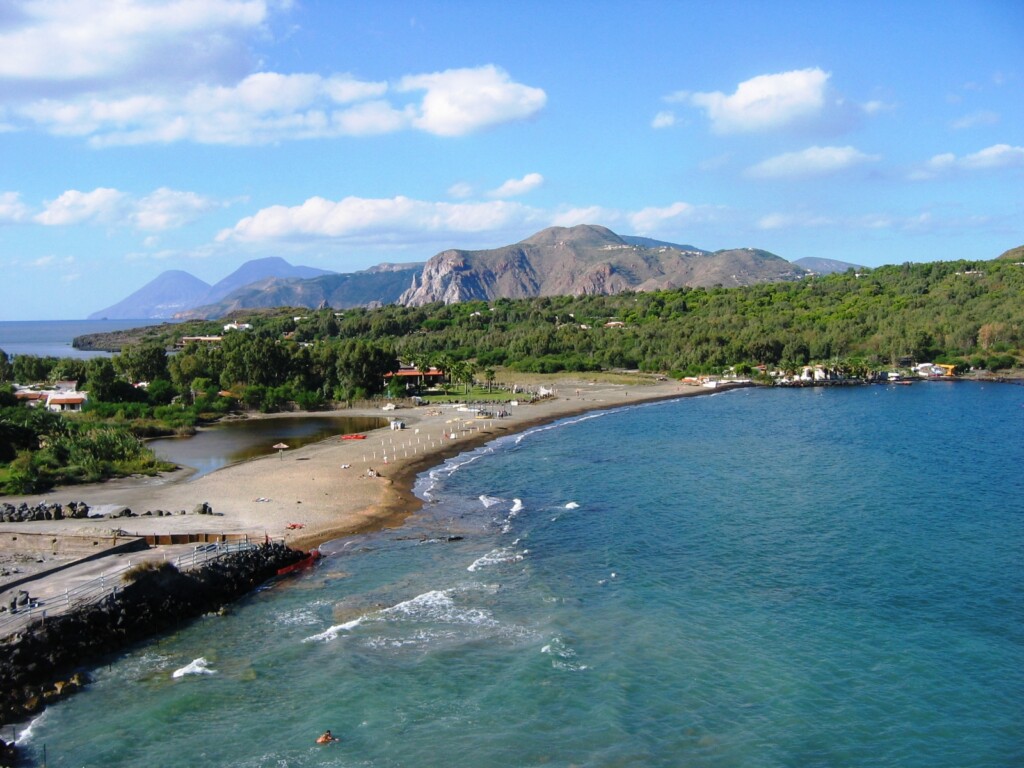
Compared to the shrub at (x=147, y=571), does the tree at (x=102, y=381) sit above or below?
above

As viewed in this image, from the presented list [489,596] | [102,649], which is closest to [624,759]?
[489,596]

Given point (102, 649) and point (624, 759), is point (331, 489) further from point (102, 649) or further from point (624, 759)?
point (624, 759)

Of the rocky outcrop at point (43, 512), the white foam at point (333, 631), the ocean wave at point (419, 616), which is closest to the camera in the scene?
the white foam at point (333, 631)

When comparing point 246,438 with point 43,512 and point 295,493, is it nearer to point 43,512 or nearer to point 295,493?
point 295,493

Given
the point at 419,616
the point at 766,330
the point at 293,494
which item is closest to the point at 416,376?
the point at 293,494

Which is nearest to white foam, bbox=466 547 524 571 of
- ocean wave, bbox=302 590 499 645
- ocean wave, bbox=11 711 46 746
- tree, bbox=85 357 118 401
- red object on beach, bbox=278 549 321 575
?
ocean wave, bbox=302 590 499 645

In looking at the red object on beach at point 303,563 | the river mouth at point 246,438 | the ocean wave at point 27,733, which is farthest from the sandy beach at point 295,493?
the ocean wave at point 27,733

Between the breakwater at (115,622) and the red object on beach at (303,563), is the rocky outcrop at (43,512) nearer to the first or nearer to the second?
the breakwater at (115,622)
